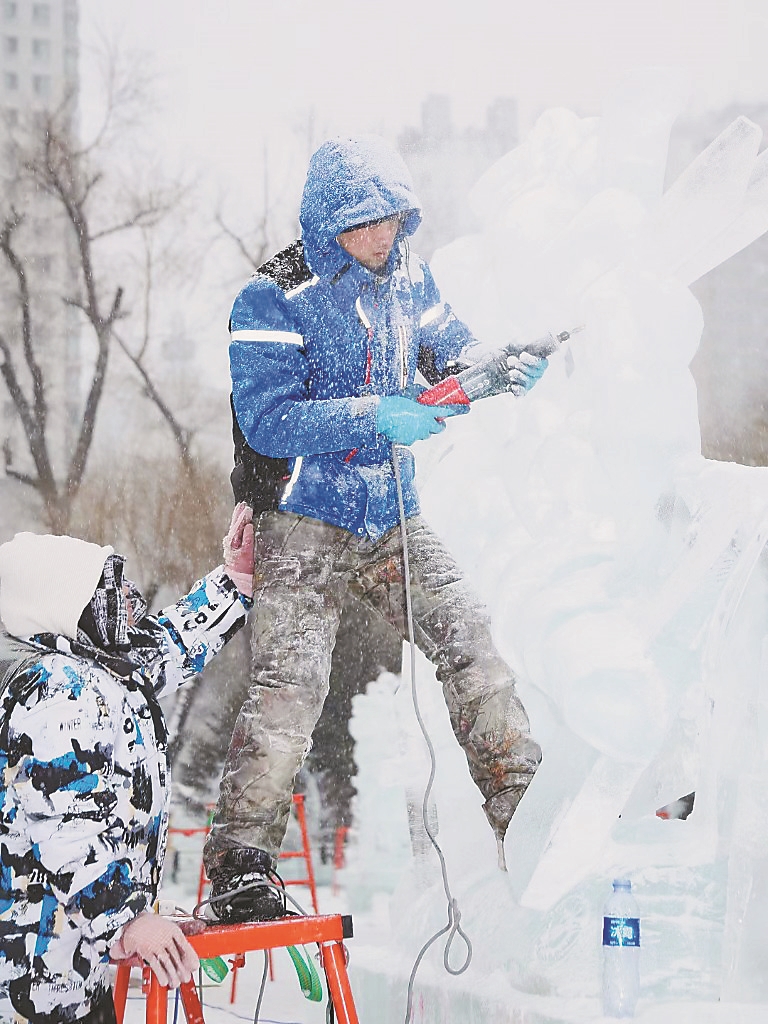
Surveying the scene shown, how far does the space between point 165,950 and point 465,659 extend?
2.21 feet

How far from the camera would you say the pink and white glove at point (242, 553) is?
6.80 ft

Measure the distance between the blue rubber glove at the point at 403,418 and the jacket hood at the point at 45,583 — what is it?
19.5 inches

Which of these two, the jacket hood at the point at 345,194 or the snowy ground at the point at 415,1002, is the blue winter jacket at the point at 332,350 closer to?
the jacket hood at the point at 345,194

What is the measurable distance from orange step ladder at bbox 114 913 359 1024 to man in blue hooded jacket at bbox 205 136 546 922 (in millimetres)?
239

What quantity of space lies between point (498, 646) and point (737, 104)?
3647 millimetres

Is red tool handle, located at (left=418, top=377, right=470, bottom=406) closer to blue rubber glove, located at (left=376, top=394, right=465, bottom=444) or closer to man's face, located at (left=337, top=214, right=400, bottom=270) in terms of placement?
blue rubber glove, located at (left=376, top=394, right=465, bottom=444)

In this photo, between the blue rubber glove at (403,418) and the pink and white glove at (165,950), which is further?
the blue rubber glove at (403,418)

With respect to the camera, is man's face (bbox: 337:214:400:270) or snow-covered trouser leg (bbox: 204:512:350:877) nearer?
snow-covered trouser leg (bbox: 204:512:350:877)

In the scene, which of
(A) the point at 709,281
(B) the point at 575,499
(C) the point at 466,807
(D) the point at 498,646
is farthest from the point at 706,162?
(A) the point at 709,281

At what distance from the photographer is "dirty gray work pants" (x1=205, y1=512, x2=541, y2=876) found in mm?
1811

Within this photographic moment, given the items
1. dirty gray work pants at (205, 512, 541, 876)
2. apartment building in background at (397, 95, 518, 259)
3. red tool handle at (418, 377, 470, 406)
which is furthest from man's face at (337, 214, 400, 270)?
apartment building in background at (397, 95, 518, 259)

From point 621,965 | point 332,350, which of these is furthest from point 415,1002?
point 332,350

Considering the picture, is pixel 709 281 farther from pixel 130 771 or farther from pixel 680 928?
pixel 130 771

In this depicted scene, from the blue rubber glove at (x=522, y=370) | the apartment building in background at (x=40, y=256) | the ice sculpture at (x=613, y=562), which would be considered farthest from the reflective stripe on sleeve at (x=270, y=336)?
the apartment building in background at (x=40, y=256)
